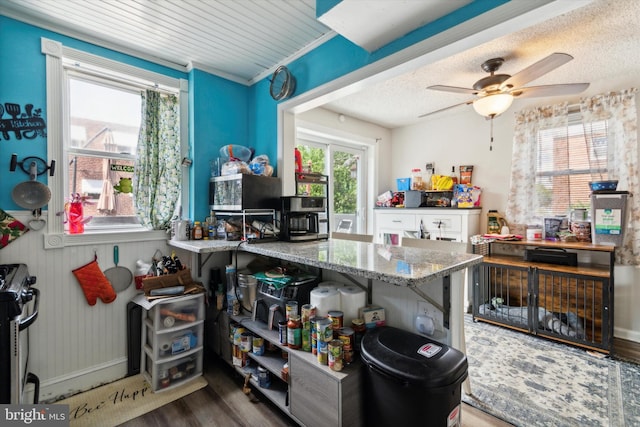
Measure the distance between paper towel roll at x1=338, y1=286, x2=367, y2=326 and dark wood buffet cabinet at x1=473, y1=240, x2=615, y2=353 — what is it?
2.16m

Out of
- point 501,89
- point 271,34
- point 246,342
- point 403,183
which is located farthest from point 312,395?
point 403,183

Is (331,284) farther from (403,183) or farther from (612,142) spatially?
(612,142)

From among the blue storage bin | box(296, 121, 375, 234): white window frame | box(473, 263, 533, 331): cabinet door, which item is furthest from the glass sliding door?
box(473, 263, 533, 331): cabinet door

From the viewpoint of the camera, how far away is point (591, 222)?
109 inches

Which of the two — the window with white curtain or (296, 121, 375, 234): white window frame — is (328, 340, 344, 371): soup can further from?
the window with white curtain

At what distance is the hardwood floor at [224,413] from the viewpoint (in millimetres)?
1744

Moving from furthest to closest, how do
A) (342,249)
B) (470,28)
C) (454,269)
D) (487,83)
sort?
1. (487,83)
2. (342,249)
3. (470,28)
4. (454,269)

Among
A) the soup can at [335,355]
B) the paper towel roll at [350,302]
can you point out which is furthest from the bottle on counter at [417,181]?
the soup can at [335,355]

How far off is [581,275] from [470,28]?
7.94 feet

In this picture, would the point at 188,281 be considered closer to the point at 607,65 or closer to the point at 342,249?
the point at 342,249

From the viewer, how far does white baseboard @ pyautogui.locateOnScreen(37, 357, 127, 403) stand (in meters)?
1.99

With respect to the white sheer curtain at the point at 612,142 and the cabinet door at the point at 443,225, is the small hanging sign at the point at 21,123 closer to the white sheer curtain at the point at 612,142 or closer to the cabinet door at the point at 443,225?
the cabinet door at the point at 443,225

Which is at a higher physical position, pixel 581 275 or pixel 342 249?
pixel 342 249

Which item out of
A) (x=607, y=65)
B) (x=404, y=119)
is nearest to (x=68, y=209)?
(x=404, y=119)
